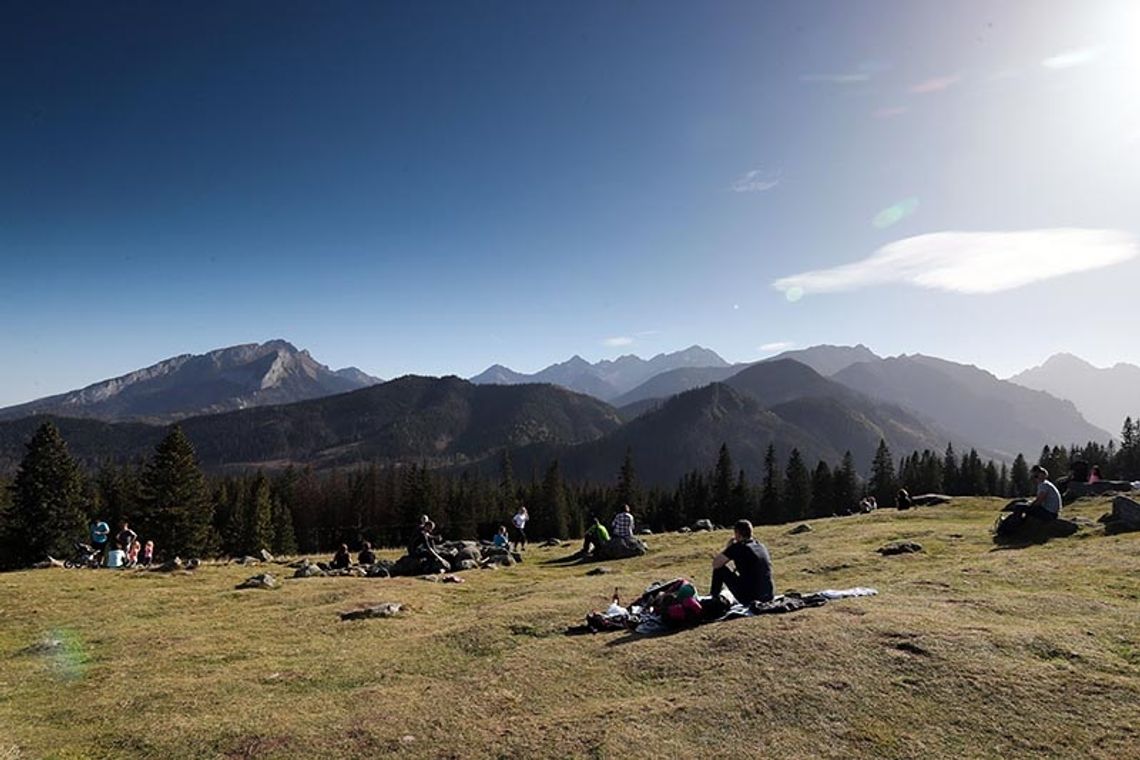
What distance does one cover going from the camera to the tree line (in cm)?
7306

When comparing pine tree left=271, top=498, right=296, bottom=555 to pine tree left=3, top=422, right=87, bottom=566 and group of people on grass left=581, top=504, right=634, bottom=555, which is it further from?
group of people on grass left=581, top=504, right=634, bottom=555

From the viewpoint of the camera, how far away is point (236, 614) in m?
22.6

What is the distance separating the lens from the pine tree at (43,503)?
66.6 meters

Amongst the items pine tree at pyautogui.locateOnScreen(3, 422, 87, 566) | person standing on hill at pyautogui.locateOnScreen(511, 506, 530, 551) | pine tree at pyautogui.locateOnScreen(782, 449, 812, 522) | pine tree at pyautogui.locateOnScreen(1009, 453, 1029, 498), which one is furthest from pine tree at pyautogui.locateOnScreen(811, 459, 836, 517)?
pine tree at pyautogui.locateOnScreen(3, 422, 87, 566)

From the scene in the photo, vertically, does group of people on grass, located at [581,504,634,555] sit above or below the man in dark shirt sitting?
below

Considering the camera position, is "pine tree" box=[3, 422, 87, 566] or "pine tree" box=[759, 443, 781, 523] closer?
"pine tree" box=[3, 422, 87, 566]

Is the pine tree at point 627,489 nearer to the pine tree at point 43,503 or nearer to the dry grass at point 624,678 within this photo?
the pine tree at point 43,503

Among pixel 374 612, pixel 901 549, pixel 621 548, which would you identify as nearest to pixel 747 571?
pixel 374 612

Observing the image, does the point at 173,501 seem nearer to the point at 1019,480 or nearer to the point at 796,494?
the point at 796,494

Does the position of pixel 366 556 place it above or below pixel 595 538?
below

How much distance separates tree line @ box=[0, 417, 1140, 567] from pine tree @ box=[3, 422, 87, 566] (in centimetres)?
25

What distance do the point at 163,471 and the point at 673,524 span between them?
89.9 meters

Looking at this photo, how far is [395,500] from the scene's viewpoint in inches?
4823

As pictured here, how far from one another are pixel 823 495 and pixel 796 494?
6375mm
